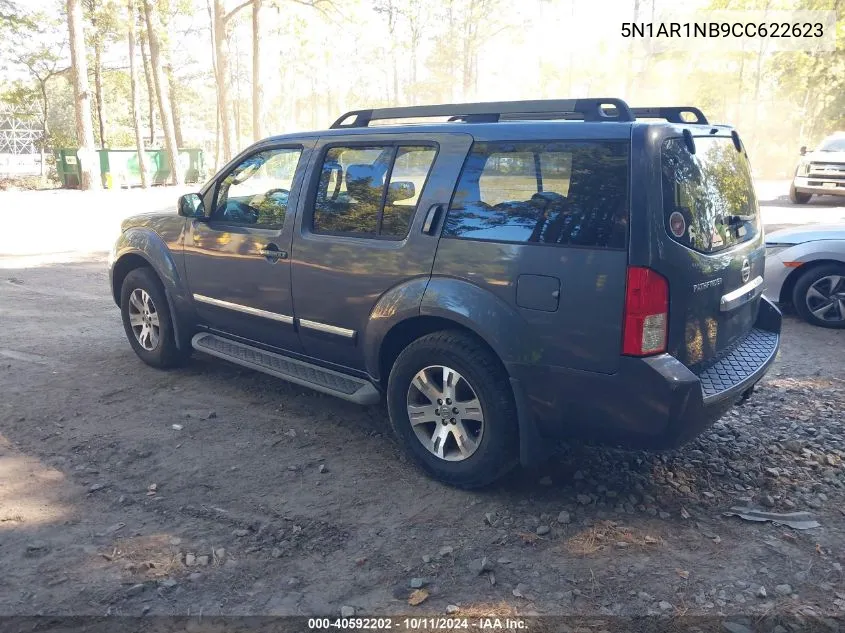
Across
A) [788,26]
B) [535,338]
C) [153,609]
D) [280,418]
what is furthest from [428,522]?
[788,26]

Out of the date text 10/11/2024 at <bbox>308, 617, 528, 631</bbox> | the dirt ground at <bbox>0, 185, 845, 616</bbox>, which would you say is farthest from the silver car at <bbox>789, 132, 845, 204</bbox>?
the date text 10/11/2024 at <bbox>308, 617, 528, 631</bbox>

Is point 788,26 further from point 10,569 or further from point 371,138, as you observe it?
point 10,569

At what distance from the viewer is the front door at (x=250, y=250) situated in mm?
4559

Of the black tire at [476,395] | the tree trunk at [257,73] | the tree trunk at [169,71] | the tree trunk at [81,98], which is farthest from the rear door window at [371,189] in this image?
the tree trunk at [169,71]

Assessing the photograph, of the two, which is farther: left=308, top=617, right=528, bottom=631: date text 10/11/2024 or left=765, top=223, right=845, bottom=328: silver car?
left=765, top=223, right=845, bottom=328: silver car

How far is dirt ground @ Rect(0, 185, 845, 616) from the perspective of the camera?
2.89m

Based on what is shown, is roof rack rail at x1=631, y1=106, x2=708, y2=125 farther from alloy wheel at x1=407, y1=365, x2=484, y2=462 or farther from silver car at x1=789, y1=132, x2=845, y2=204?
silver car at x1=789, y1=132, x2=845, y2=204

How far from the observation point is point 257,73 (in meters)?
26.4

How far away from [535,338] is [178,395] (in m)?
3.04

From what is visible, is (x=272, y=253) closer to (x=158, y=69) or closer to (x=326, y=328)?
(x=326, y=328)

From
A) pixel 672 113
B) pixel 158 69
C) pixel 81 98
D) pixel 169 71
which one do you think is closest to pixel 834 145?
pixel 672 113

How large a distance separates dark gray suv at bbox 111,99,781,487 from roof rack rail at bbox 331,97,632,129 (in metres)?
0.01

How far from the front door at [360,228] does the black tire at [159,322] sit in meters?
1.58

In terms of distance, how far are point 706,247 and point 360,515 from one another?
2158 millimetres
